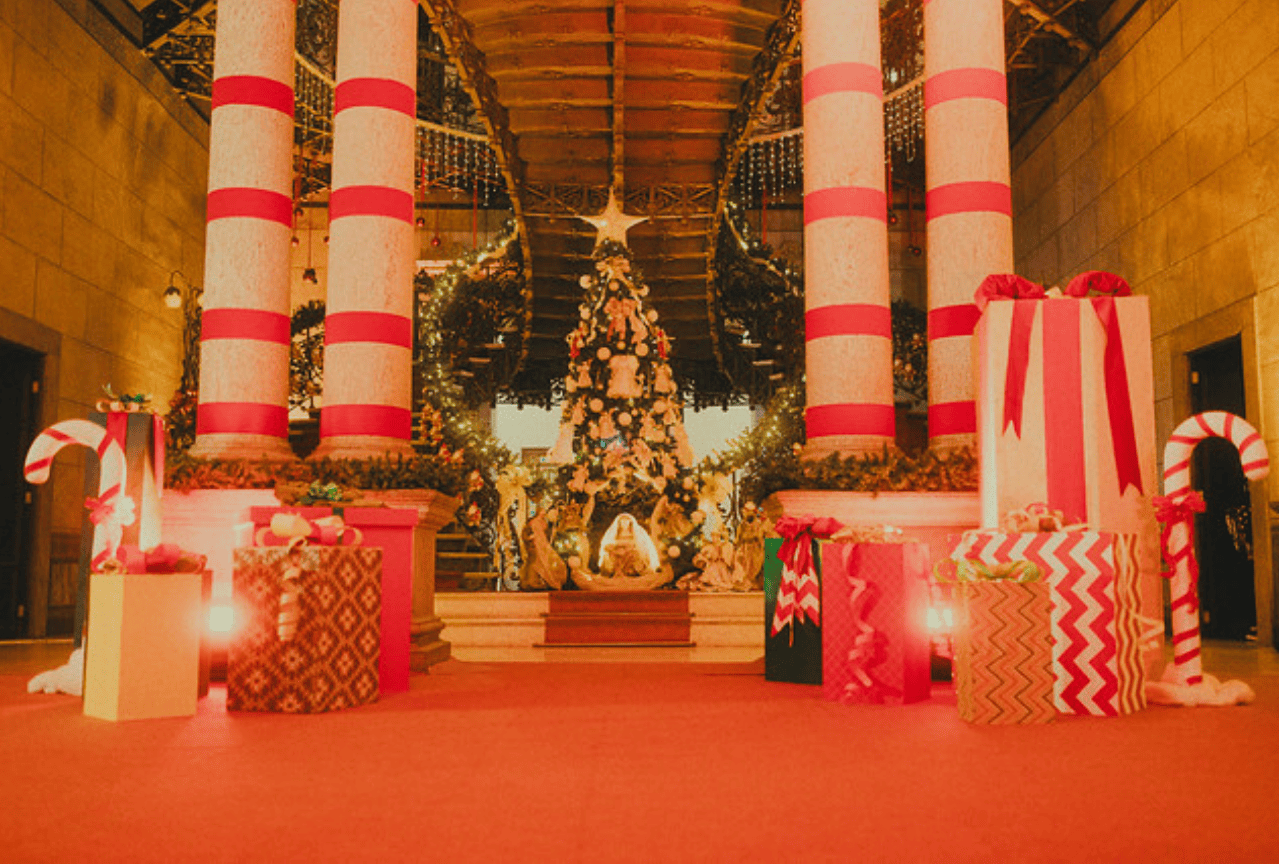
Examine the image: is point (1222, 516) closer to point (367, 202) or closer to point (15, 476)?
point (367, 202)

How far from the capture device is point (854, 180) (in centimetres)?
753

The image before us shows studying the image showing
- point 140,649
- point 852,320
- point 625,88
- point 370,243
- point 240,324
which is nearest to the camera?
point 140,649

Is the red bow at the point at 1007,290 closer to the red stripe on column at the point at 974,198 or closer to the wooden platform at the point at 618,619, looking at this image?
the red stripe on column at the point at 974,198

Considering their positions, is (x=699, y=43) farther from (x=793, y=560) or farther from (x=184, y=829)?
(x=184, y=829)

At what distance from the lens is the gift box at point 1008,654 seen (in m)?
4.43

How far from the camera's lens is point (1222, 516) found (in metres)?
10.4

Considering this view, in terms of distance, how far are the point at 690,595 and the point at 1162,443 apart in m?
5.37

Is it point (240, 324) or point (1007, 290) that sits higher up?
point (240, 324)

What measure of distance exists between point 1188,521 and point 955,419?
7.49 ft

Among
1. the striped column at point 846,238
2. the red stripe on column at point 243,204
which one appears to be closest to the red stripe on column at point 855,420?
the striped column at point 846,238

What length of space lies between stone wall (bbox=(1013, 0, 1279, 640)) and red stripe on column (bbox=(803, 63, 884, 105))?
3.81 metres

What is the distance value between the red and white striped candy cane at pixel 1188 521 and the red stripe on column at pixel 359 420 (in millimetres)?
4949

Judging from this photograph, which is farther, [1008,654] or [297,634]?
[297,634]

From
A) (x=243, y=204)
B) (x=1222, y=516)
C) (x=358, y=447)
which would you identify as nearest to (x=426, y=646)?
(x=358, y=447)
